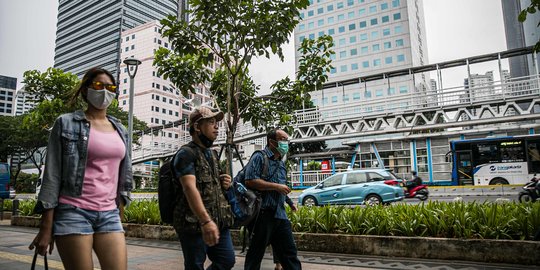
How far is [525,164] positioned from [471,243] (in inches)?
636

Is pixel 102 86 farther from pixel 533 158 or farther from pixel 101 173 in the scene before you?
pixel 533 158

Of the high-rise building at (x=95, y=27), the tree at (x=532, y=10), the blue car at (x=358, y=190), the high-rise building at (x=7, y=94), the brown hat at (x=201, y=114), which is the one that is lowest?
A: the blue car at (x=358, y=190)

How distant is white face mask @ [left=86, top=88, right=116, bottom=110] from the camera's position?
8.07 ft

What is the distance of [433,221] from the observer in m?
5.80

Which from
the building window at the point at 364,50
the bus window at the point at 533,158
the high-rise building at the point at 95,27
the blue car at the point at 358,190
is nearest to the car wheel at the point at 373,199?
the blue car at the point at 358,190

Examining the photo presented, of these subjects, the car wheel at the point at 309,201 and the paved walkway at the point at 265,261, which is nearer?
the paved walkway at the point at 265,261

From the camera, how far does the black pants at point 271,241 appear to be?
362 cm

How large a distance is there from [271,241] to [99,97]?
2.21 m

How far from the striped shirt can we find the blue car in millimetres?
9669

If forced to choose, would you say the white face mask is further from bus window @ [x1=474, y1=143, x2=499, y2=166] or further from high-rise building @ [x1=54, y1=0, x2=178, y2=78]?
high-rise building @ [x1=54, y1=0, x2=178, y2=78]

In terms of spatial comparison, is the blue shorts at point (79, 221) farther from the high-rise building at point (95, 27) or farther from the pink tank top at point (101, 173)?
the high-rise building at point (95, 27)

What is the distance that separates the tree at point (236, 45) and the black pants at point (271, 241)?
184 centimetres

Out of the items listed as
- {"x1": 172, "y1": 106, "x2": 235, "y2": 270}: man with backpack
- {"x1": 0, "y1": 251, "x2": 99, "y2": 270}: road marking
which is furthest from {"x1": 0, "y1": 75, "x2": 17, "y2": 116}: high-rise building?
{"x1": 172, "y1": 106, "x2": 235, "y2": 270}: man with backpack

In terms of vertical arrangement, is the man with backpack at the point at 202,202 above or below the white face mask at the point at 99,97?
below
